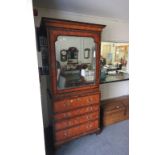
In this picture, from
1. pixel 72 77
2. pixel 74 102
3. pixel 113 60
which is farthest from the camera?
pixel 113 60

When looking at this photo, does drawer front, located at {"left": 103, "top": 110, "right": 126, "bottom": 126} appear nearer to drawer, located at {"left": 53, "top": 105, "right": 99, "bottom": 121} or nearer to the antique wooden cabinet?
the antique wooden cabinet

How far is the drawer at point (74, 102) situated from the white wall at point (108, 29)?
2.58 feet

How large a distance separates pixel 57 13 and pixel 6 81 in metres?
1.64

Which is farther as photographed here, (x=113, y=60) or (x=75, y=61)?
(x=113, y=60)

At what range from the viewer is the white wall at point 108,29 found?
88.8 inches

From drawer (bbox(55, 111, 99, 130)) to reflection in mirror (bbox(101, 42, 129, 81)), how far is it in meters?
0.83

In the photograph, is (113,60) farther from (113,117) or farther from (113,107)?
(113,117)

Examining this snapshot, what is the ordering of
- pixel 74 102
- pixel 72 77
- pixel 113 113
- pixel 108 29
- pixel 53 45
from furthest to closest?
1. pixel 108 29
2. pixel 113 113
3. pixel 72 77
4. pixel 74 102
5. pixel 53 45

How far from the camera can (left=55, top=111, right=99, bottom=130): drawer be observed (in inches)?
76.9

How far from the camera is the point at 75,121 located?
206cm

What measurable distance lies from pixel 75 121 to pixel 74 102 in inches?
12.3

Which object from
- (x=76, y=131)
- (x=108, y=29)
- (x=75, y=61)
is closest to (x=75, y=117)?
(x=76, y=131)

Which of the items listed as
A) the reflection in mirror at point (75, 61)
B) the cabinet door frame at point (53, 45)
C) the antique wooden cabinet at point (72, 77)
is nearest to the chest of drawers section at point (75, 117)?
the antique wooden cabinet at point (72, 77)
